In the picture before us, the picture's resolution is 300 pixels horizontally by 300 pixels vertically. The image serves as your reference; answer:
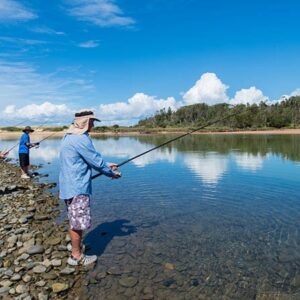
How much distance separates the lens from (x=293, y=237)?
9.20m

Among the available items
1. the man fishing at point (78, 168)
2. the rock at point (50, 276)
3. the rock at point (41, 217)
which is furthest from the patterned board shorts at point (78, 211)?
the rock at point (41, 217)

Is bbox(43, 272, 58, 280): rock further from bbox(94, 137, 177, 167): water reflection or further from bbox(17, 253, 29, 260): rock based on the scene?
bbox(94, 137, 177, 167): water reflection

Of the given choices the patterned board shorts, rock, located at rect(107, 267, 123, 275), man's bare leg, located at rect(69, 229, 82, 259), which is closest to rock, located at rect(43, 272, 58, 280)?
man's bare leg, located at rect(69, 229, 82, 259)

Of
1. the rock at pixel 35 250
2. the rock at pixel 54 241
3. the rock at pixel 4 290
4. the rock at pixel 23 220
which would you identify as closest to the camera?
the rock at pixel 4 290

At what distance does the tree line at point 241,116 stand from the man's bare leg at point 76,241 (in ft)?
286

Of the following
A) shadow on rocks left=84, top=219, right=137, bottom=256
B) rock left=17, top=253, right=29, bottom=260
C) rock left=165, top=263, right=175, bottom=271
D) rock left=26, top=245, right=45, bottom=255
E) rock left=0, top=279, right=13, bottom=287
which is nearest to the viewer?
rock left=0, top=279, right=13, bottom=287

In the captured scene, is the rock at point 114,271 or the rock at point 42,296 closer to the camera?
the rock at point 42,296

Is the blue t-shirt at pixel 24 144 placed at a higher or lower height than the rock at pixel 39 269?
higher

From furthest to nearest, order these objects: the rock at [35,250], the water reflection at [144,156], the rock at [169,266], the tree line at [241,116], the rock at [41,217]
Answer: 1. the tree line at [241,116]
2. the water reflection at [144,156]
3. the rock at [41,217]
4. the rock at [35,250]
5. the rock at [169,266]

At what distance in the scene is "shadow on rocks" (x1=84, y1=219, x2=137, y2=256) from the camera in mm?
8617

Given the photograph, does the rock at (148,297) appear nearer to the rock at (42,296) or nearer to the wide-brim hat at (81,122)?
the rock at (42,296)

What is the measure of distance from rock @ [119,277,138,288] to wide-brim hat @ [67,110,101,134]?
10.4ft

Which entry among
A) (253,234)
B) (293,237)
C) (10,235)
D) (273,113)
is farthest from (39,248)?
(273,113)

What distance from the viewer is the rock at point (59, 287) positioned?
6371mm
